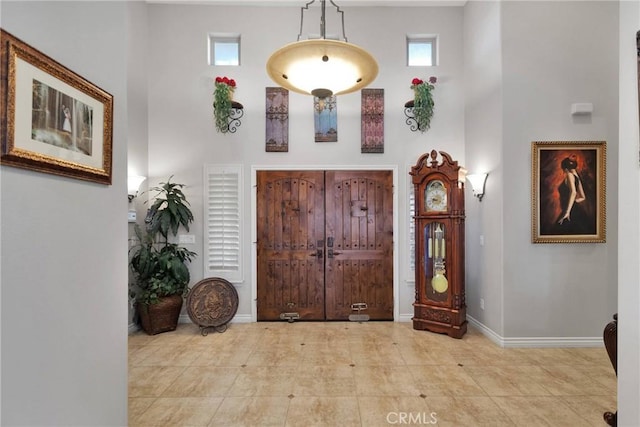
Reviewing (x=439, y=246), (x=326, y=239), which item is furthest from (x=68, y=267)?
(x=439, y=246)

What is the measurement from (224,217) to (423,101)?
132 inches

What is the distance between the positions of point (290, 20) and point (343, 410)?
4986 mm

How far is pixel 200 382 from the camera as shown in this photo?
3045 millimetres

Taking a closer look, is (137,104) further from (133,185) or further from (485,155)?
(485,155)

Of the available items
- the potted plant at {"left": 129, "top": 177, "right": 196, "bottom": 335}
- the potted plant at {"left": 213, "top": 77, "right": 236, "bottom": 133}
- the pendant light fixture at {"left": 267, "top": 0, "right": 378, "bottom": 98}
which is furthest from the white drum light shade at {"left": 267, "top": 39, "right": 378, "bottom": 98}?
the potted plant at {"left": 129, "top": 177, "right": 196, "bottom": 335}

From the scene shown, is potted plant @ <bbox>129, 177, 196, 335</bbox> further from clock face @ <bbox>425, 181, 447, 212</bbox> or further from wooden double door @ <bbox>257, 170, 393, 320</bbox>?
clock face @ <bbox>425, 181, 447, 212</bbox>

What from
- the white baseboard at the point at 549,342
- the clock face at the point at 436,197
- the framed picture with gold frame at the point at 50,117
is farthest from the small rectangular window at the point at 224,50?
the white baseboard at the point at 549,342

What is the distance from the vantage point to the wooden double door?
4.90 meters

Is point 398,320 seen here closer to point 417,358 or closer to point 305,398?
point 417,358

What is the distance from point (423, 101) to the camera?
A: 4750 millimetres

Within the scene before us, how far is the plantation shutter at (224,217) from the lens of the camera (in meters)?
4.86

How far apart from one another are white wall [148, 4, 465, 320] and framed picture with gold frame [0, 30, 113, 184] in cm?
330

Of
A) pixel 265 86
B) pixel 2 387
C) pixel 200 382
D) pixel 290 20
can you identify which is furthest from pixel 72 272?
pixel 290 20

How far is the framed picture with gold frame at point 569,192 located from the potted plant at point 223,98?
13.1 ft
